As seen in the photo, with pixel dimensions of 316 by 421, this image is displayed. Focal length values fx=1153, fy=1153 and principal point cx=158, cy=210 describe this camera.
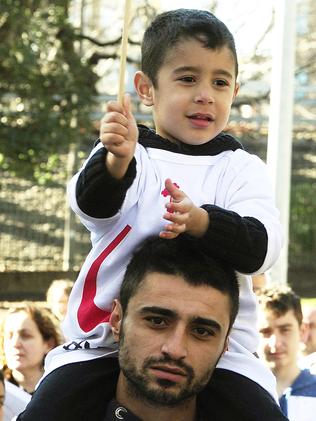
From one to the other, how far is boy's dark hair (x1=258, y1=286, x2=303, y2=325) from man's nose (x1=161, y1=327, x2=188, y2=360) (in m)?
4.55

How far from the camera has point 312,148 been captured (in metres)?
24.9

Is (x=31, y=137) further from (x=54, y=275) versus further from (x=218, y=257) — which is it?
(x=218, y=257)

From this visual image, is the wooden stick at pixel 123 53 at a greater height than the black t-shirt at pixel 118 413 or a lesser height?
greater

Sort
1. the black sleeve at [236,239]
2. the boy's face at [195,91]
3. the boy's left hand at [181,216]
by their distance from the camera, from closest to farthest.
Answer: the boy's left hand at [181,216], the black sleeve at [236,239], the boy's face at [195,91]

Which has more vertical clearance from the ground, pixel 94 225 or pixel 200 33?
pixel 200 33

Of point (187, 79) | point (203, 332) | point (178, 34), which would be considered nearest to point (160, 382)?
point (203, 332)

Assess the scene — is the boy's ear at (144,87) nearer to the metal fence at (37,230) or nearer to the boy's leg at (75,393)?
the boy's leg at (75,393)

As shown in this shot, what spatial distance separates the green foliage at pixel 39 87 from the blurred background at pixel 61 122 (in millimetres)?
17

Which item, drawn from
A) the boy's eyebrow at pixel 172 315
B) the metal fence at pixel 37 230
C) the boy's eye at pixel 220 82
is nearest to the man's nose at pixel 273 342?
the boy's eye at pixel 220 82

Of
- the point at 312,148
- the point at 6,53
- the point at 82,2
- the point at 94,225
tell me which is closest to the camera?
the point at 94,225

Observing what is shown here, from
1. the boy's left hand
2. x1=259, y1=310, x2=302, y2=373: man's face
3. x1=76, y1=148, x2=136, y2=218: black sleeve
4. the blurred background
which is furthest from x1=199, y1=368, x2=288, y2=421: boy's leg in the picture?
the blurred background

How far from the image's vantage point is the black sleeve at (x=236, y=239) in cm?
350

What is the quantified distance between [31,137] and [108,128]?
54.6ft

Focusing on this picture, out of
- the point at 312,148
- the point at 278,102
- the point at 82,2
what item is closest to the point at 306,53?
the point at 312,148
